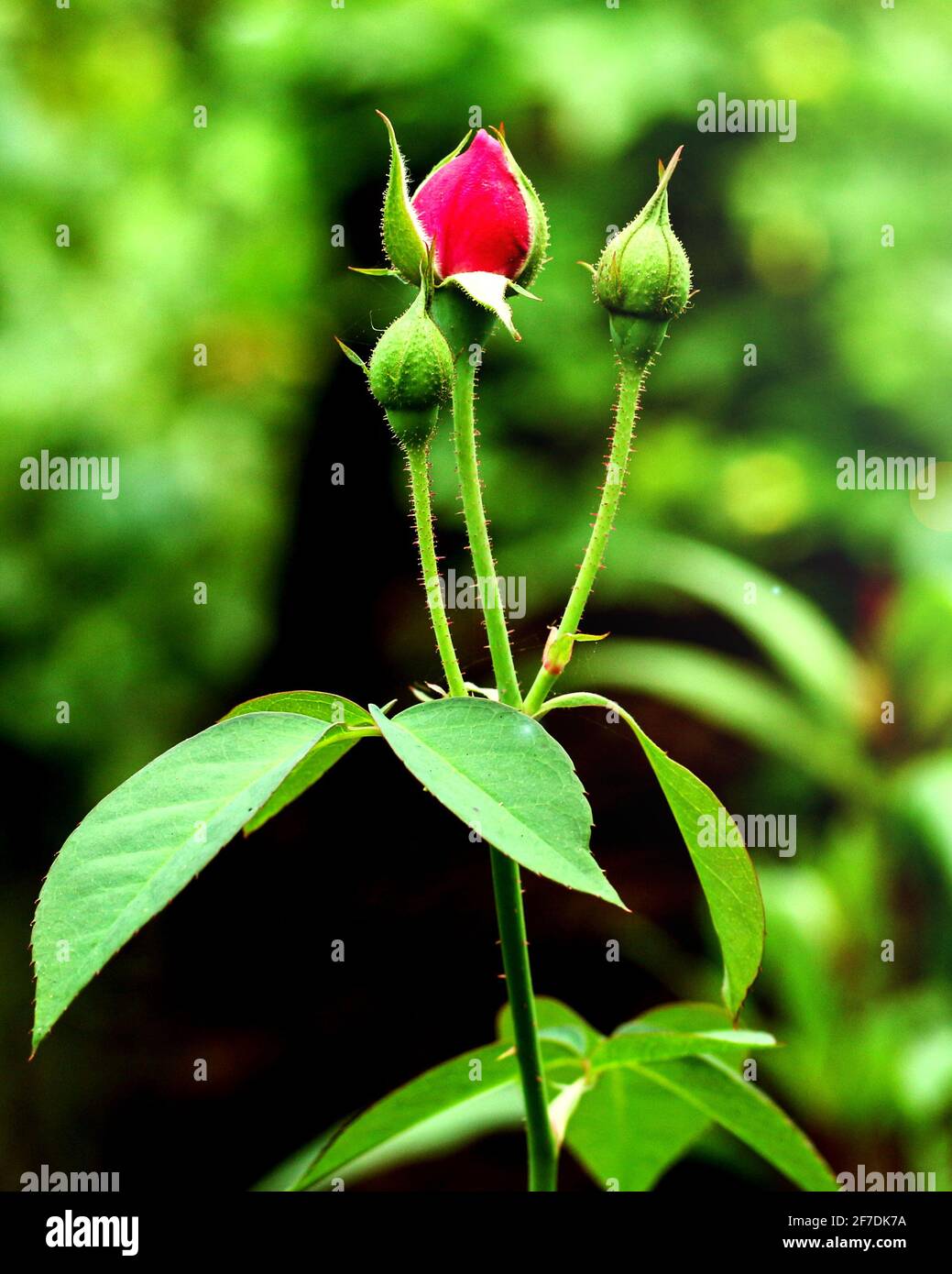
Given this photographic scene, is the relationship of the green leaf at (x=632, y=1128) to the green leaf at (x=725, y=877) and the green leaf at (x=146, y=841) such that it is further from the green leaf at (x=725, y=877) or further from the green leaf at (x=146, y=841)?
the green leaf at (x=146, y=841)

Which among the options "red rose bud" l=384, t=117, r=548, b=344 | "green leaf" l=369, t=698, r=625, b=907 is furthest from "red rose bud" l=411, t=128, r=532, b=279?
"green leaf" l=369, t=698, r=625, b=907

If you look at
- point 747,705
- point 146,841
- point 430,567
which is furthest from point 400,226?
point 747,705

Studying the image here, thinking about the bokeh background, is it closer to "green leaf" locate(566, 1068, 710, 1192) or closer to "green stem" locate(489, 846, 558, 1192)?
"green leaf" locate(566, 1068, 710, 1192)

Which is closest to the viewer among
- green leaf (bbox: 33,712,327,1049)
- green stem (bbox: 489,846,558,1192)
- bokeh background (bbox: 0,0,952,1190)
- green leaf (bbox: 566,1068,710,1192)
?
green leaf (bbox: 33,712,327,1049)

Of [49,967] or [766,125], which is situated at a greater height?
[766,125]

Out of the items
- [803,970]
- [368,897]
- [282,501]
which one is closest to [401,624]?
[282,501]

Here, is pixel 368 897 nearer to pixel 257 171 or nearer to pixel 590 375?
pixel 590 375
